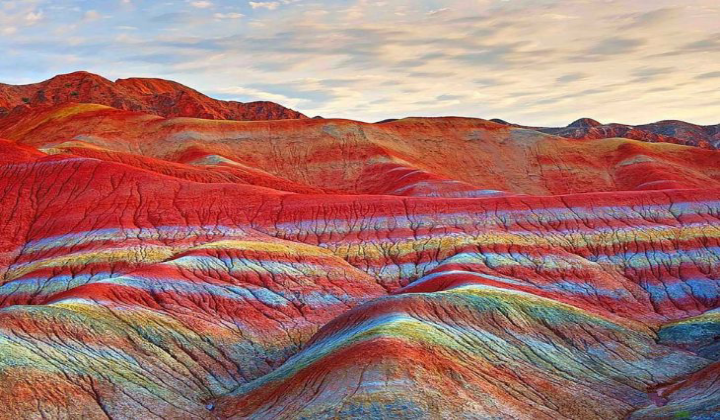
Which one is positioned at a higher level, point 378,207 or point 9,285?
point 378,207

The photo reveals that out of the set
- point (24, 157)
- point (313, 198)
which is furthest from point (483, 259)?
point (24, 157)

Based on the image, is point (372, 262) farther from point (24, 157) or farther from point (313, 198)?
point (24, 157)

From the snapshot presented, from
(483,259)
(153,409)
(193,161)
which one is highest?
(193,161)

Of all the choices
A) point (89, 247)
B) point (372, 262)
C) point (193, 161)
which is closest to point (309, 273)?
point (372, 262)

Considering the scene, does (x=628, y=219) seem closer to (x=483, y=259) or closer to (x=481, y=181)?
(x=483, y=259)

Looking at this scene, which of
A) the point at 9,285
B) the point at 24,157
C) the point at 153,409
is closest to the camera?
the point at 153,409

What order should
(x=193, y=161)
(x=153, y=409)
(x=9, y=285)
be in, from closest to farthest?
(x=153, y=409), (x=9, y=285), (x=193, y=161)

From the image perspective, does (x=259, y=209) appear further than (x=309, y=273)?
Yes
